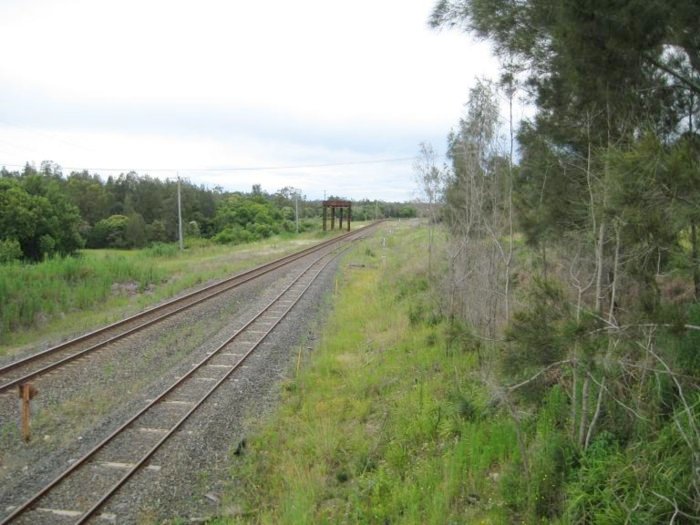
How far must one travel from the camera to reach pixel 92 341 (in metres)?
14.0

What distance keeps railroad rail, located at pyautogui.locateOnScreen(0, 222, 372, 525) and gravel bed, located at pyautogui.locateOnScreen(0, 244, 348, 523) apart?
286 mm

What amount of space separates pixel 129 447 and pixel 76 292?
14.6 meters

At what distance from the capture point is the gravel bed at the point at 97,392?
7.68 metres

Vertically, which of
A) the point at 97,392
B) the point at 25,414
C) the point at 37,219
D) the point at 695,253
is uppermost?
the point at 37,219

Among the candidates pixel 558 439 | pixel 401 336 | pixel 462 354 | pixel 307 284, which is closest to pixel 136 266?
pixel 307 284

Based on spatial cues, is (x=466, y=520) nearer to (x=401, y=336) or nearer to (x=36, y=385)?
A: (x=401, y=336)

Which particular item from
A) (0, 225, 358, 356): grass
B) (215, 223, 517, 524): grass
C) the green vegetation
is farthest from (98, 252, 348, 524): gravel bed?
the green vegetation

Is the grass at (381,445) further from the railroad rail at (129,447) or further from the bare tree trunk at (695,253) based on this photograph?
the bare tree trunk at (695,253)

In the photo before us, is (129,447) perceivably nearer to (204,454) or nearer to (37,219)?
(204,454)

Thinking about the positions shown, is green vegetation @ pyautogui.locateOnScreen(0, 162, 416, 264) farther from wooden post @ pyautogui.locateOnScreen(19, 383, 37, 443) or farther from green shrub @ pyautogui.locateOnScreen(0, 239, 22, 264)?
wooden post @ pyautogui.locateOnScreen(19, 383, 37, 443)

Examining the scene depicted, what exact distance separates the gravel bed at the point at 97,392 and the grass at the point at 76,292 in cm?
314

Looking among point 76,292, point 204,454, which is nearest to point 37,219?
point 76,292

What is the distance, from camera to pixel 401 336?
12914mm

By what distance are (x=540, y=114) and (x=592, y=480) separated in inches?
146
